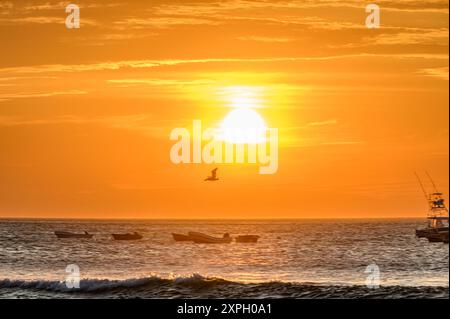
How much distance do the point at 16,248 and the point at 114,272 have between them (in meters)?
37.9

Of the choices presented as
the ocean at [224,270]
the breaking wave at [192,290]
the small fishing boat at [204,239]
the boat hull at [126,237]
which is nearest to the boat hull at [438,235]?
the ocean at [224,270]

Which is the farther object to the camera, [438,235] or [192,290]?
[438,235]

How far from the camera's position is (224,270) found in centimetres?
9412

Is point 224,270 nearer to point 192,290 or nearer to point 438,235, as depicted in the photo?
point 192,290

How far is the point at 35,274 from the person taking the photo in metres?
83.8

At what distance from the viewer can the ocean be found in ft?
216

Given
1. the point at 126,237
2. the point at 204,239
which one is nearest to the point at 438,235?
the point at 204,239

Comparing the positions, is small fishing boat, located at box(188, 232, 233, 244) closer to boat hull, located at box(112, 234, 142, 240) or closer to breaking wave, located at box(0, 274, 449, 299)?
boat hull, located at box(112, 234, 142, 240)

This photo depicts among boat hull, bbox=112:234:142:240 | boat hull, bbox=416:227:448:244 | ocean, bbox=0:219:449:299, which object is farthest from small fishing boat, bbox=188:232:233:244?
boat hull, bbox=416:227:448:244

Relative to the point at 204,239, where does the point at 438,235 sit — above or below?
above

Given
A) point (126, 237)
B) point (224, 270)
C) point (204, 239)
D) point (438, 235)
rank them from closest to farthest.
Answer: point (224, 270)
point (438, 235)
point (204, 239)
point (126, 237)
